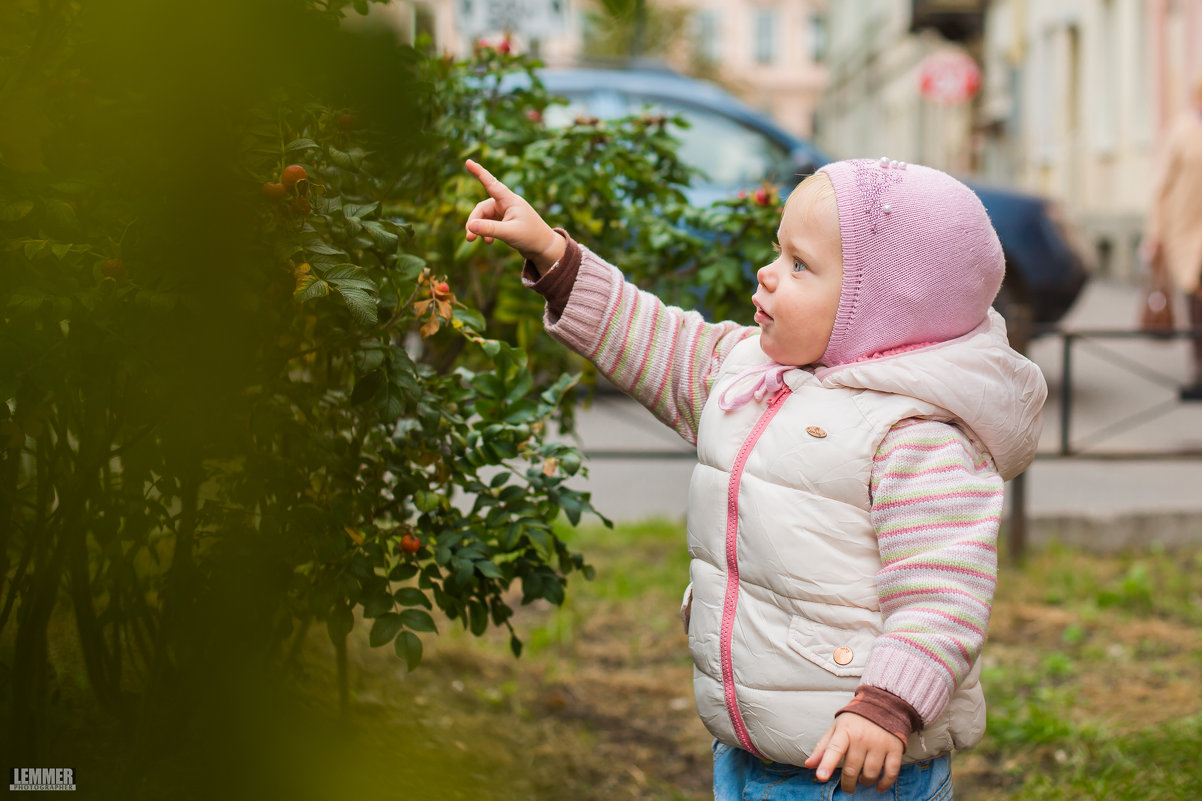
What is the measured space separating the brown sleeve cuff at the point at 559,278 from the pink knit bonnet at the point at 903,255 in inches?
15.2

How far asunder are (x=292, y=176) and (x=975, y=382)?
0.87m

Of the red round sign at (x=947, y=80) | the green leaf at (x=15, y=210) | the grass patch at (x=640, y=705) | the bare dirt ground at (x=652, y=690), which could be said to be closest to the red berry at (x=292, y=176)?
the green leaf at (x=15, y=210)

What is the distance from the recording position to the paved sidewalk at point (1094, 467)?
493cm

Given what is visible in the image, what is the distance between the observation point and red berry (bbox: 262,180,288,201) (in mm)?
1236

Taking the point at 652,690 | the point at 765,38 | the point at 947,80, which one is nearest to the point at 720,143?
the point at 652,690

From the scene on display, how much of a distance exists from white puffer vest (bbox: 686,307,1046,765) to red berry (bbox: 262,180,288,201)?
2.17 feet

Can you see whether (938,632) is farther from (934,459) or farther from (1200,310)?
(1200,310)

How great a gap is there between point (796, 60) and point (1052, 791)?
61.0 m

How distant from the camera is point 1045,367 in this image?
32.0 feet

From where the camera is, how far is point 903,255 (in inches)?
64.6

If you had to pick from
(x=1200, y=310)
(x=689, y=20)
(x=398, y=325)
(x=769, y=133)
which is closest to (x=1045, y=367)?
(x=1200, y=310)

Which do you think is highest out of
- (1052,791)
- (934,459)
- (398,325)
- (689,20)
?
(689,20)

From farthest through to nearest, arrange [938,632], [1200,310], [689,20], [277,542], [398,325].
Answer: [689,20] → [1200,310] → [398,325] → [277,542] → [938,632]

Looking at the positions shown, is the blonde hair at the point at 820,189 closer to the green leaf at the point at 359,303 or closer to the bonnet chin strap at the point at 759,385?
the bonnet chin strap at the point at 759,385
